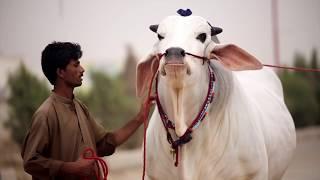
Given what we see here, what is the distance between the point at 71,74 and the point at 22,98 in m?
2.71

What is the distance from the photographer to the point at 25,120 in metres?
6.02

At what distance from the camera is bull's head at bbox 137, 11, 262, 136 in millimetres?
2975

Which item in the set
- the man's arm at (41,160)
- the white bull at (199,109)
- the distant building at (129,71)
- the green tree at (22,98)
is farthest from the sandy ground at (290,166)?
the man's arm at (41,160)

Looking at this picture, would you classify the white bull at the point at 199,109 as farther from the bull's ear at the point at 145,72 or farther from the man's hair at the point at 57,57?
the man's hair at the point at 57,57

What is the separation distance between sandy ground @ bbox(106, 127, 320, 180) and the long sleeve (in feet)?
9.62

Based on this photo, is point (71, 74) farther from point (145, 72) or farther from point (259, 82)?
point (259, 82)

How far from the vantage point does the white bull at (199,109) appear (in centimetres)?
305

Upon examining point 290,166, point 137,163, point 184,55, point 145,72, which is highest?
point 184,55

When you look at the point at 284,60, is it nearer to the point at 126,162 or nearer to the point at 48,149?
the point at 126,162

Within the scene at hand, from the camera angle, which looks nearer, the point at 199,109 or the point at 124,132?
the point at 199,109

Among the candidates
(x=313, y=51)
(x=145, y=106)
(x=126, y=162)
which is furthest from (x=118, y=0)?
(x=145, y=106)

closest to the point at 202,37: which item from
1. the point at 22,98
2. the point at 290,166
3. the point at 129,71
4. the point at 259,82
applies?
the point at 259,82

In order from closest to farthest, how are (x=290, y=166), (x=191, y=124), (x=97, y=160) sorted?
(x=191, y=124) < (x=97, y=160) < (x=290, y=166)

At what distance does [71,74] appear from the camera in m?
3.43
